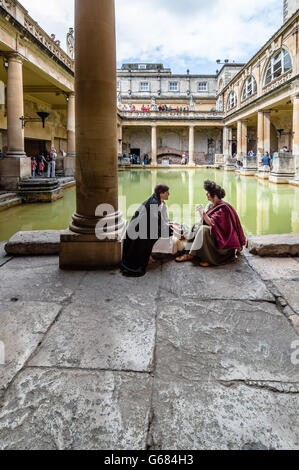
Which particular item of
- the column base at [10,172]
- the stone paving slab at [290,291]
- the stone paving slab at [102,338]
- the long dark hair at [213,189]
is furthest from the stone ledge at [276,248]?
the column base at [10,172]

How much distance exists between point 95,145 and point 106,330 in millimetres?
2252

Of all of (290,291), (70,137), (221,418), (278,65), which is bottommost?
(221,418)

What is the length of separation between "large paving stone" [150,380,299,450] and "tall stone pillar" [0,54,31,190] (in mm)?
11046

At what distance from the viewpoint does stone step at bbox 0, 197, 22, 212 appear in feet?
31.8

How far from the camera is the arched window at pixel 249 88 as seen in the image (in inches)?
1040

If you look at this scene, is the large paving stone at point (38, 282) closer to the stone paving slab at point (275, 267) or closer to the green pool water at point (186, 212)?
the stone paving slab at point (275, 267)

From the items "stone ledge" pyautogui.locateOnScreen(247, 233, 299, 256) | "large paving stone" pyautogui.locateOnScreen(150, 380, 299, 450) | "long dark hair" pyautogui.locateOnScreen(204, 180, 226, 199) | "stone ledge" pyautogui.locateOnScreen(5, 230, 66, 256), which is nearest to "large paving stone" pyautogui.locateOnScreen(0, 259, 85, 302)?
"stone ledge" pyautogui.locateOnScreen(5, 230, 66, 256)

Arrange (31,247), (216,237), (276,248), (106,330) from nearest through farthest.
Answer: (106,330) → (216,237) → (276,248) → (31,247)

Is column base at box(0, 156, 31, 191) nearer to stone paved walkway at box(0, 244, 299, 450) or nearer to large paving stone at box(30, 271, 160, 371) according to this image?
stone paved walkway at box(0, 244, 299, 450)

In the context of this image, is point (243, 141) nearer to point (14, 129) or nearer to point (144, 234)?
point (14, 129)

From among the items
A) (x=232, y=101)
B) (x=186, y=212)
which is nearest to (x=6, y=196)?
(x=186, y=212)

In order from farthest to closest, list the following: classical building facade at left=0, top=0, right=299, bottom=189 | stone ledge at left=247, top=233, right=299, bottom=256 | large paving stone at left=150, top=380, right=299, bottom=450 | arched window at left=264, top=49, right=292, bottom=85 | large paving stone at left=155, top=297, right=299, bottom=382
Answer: arched window at left=264, top=49, right=292, bottom=85
classical building facade at left=0, top=0, right=299, bottom=189
stone ledge at left=247, top=233, right=299, bottom=256
large paving stone at left=155, top=297, right=299, bottom=382
large paving stone at left=150, top=380, right=299, bottom=450

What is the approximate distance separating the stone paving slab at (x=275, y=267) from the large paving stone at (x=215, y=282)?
0.10 meters

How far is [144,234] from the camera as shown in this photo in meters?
4.04
